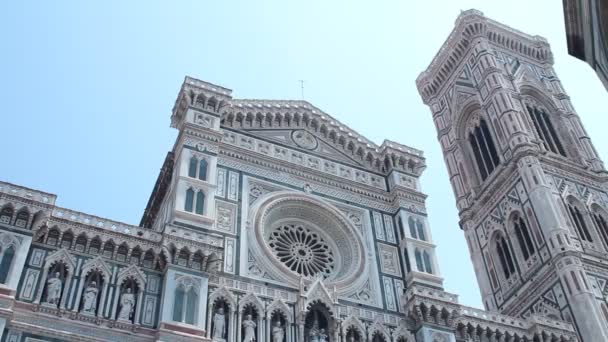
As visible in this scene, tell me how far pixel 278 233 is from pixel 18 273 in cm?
708

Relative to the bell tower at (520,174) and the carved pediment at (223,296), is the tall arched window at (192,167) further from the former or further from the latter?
the bell tower at (520,174)

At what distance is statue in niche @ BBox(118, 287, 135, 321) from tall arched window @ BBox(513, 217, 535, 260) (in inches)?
611

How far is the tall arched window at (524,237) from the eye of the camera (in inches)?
987

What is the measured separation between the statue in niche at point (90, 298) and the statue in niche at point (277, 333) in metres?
3.98

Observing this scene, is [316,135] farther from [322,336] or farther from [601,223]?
[601,223]

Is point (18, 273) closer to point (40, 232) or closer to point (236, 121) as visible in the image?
point (40, 232)

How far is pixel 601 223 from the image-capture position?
25938 mm

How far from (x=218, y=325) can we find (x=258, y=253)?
8.58ft

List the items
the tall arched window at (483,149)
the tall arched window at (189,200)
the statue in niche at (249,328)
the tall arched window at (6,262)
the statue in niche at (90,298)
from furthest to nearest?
1. the tall arched window at (483,149)
2. the tall arched window at (189,200)
3. the statue in niche at (249,328)
4. the statue in niche at (90,298)
5. the tall arched window at (6,262)

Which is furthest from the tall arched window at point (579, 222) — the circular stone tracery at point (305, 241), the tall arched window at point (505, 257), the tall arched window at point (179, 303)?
the tall arched window at point (179, 303)

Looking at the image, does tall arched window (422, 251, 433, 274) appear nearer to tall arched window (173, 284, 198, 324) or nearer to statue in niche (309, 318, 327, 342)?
statue in niche (309, 318, 327, 342)

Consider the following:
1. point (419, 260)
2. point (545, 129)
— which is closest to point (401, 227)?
point (419, 260)

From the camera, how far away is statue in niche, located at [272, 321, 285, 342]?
1565 cm

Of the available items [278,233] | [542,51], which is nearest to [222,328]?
[278,233]
